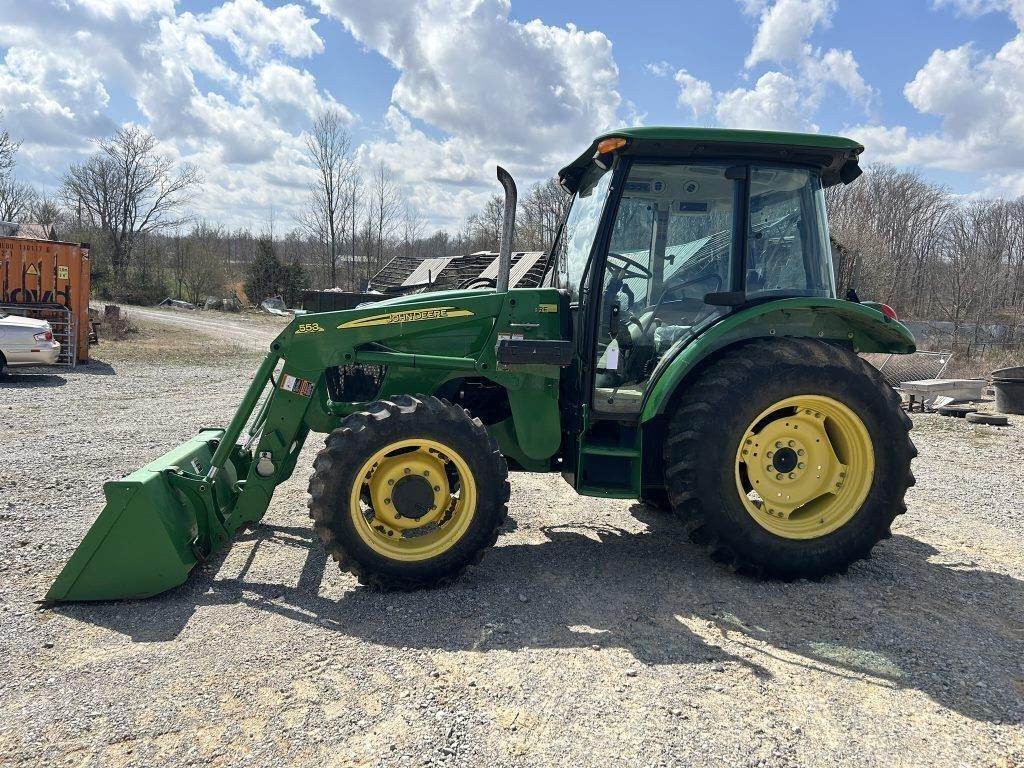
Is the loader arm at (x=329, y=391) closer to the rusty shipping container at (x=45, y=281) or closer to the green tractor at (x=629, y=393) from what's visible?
the green tractor at (x=629, y=393)

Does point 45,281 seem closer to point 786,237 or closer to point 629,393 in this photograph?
→ point 629,393

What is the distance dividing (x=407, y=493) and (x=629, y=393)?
4.83 ft

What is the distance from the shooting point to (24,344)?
1282cm

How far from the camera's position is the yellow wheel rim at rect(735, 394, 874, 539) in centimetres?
408

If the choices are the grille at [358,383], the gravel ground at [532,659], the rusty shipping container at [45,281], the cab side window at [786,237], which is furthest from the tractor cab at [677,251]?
the rusty shipping container at [45,281]

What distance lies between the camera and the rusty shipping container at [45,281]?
51.8 feet

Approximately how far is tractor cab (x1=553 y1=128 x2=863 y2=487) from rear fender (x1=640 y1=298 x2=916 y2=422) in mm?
118

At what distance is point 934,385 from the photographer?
37.6ft

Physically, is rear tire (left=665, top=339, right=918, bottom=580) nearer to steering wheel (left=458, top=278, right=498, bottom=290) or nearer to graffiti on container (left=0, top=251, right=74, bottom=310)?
steering wheel (left=458, top=278, right=498, bottom=290)

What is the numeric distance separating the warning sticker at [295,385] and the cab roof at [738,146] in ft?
7.39

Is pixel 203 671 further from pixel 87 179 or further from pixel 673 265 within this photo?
pixel 87 179

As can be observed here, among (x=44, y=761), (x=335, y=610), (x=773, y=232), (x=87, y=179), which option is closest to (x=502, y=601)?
(x=335, y=610)

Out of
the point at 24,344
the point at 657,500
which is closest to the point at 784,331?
the point at 657,500

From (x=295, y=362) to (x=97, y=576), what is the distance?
4.94 ft
